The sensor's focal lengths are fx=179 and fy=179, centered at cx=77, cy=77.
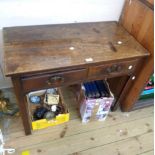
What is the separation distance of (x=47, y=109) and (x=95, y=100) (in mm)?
412

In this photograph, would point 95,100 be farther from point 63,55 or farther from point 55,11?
point 55,11

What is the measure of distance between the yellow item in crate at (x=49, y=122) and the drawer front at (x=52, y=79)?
0.41 m

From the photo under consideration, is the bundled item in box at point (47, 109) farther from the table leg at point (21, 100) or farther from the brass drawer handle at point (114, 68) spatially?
the brass drawer handle at point (114, 68)

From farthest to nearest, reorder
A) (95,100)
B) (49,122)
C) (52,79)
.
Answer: (49,122) < (95,100) < (52,79)

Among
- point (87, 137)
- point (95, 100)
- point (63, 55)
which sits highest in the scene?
point (63, 55)

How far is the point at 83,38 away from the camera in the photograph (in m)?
1.15

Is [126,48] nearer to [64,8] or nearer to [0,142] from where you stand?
[64,8]

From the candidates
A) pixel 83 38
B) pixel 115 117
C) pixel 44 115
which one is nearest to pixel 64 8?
pixel 83 38

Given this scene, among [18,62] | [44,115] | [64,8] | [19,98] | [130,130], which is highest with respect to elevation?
[64,8]

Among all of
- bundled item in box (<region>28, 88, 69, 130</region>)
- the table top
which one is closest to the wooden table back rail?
the table top

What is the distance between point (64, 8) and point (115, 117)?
0.98 metres

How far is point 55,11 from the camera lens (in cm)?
126

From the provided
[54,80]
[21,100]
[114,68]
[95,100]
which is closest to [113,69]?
[114,68]

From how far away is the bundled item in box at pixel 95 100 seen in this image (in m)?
1.28
